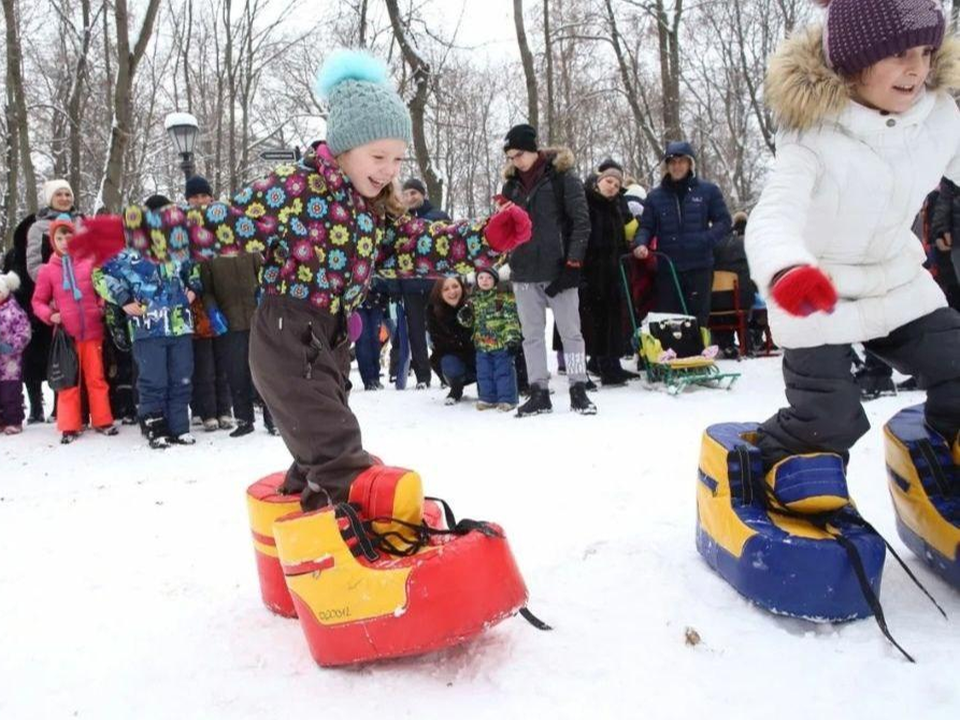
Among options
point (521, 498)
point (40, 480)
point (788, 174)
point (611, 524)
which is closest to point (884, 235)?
point (788, 174)

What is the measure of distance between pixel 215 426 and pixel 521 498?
3589 millimetres

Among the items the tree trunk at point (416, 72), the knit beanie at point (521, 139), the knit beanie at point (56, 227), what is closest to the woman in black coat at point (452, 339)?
the knit beanie at point (521, 139)

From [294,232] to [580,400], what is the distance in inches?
148

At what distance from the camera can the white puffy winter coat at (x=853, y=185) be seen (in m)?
2.33

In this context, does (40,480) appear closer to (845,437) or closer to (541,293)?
(541,293)

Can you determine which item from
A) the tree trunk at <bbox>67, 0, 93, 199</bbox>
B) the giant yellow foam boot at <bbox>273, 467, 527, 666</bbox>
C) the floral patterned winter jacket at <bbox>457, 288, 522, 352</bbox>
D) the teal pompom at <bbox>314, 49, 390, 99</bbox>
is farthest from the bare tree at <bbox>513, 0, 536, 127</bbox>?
the giant yellow foam boot at <bbox>273, 467, 527, 666</bbox>

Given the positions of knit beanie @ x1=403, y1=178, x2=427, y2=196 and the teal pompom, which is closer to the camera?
the teal pompom

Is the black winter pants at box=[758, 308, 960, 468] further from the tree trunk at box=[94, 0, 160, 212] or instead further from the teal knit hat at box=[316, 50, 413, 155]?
the tree trunk at box=[94, 0, 160, 212]

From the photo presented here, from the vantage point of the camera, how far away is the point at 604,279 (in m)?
7.25

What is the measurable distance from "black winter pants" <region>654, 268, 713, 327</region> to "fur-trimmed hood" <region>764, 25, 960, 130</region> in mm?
5019

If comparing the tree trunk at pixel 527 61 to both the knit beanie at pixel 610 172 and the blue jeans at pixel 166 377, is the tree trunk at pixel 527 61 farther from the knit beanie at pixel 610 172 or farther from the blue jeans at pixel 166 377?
the blue jeans at pixel 166 377

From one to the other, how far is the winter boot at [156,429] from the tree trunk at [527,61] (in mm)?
9712

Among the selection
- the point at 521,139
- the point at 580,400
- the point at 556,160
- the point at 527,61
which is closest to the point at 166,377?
the point at 580,400

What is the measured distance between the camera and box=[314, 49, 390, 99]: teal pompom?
2.67 metres
